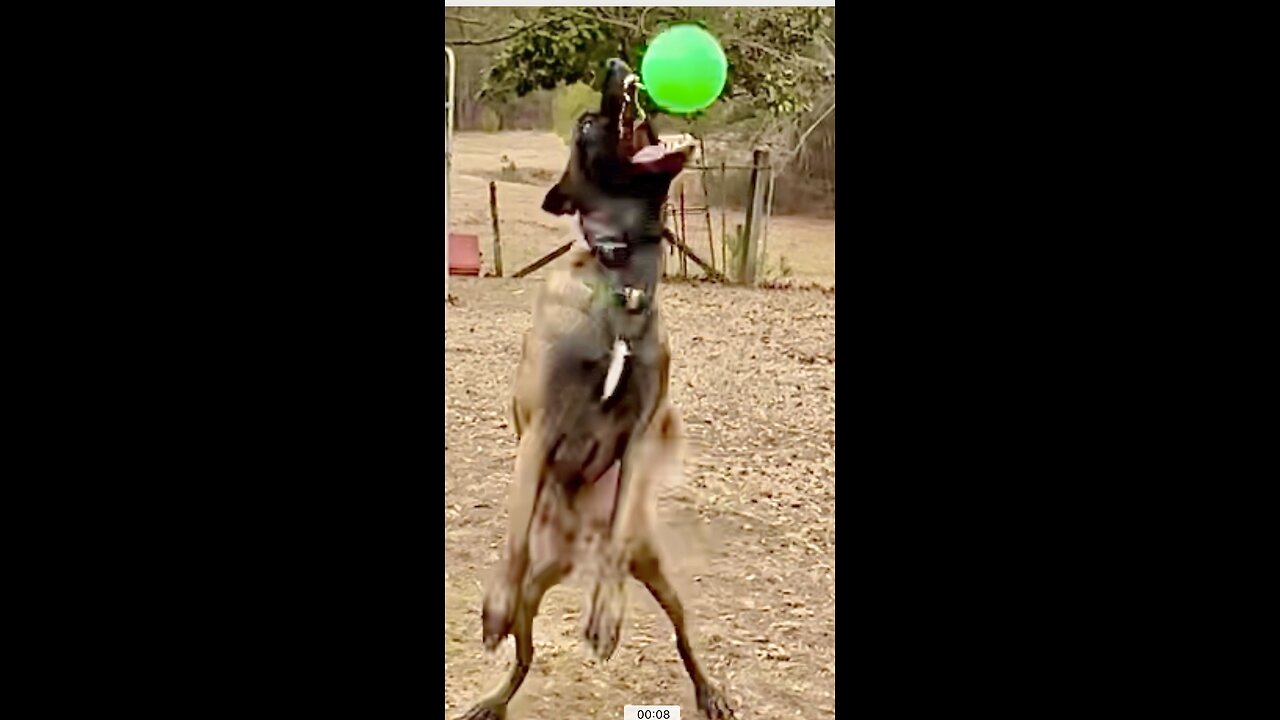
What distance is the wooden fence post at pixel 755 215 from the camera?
7.53 ft

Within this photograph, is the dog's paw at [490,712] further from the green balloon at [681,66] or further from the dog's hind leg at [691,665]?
the green balloon at [681,66]

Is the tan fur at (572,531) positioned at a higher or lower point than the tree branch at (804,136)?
lower

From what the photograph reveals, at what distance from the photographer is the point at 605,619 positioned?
88.1 inches

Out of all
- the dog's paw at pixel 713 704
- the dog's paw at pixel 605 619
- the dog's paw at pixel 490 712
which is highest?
the dog's paw at pixel 605 619

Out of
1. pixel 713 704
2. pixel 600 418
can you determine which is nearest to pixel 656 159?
pixel 600 418

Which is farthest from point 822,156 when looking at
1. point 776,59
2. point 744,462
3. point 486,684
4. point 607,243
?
point 486,684

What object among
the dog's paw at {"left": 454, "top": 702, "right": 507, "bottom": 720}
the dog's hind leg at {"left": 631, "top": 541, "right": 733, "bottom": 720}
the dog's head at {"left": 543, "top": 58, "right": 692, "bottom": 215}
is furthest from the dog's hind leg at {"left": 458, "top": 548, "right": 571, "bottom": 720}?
the dog's head at {"left": 543, "top": 58, "right": 692, "bottom": 215}

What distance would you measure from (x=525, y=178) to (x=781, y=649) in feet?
2.95

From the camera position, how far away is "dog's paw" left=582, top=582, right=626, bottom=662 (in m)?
2.24

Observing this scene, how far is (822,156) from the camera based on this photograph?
228 centimetres

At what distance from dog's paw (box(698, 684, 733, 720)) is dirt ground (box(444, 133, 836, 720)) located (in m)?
0.02

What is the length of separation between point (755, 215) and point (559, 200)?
343 mm

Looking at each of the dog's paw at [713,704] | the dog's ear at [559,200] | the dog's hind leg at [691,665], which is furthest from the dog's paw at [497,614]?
the dog's ear at [559,200]

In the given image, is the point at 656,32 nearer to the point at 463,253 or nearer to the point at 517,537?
the point at 463,253
